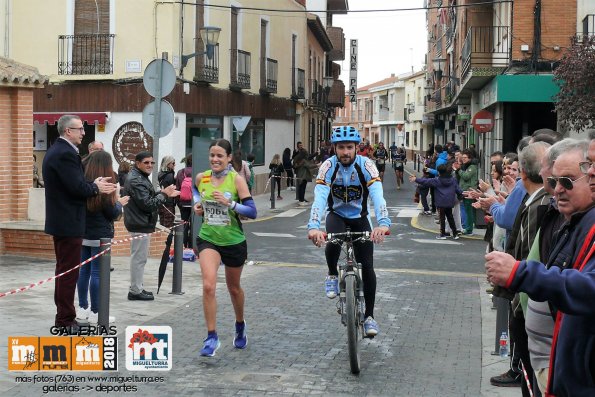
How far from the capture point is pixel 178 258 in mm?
10609

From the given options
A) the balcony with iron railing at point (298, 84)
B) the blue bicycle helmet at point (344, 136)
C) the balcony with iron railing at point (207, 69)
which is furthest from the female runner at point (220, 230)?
the balcony with iron railing at point (298, 84)

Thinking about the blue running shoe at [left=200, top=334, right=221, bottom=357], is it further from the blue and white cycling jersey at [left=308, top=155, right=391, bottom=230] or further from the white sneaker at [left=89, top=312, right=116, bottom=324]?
the white sneaker at [left=89, top=312, right=116, bottom=324]

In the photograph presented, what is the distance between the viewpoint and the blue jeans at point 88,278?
8617mm

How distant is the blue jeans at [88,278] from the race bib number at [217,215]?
5.19 ft

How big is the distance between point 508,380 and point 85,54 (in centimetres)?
1975

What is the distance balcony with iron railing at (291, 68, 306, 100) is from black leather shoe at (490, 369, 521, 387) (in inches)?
1290

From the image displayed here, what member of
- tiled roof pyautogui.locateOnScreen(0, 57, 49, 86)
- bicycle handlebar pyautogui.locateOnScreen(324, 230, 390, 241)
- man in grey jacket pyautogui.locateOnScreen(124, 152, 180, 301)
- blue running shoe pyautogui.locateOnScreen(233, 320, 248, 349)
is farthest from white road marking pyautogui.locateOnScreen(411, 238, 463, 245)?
bicycle handlebar pyautogui.locateOnScreen(324, 230, 390, 241)

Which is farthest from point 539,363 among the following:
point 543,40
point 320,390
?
point 543,40

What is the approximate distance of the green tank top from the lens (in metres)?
7.60

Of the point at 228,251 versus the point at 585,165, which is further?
the point at 228,251

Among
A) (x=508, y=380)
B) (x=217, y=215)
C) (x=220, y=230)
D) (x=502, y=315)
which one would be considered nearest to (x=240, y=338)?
(x=220, y=230)

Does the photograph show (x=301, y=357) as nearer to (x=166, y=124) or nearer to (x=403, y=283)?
(x=403, y=283)

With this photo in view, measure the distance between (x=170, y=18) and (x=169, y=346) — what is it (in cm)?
1812

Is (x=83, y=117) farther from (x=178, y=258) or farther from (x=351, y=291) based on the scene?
(x=351, y=291)
